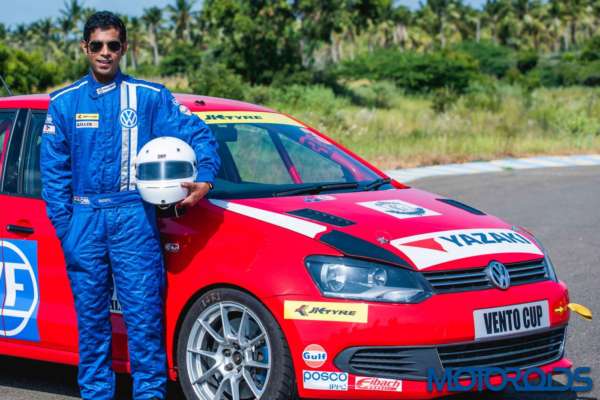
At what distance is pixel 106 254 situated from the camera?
4633 millimetres

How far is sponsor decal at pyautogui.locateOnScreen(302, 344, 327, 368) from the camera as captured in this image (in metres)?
4.23

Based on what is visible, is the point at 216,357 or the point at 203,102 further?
the point at 203,102

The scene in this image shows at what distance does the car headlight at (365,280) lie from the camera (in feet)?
14.0

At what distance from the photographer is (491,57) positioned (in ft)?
296

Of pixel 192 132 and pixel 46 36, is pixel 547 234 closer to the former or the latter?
pixel 192 132

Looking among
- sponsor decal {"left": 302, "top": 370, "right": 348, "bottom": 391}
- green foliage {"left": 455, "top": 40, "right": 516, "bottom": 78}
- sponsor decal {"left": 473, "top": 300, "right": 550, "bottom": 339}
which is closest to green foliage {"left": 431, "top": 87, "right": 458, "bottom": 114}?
sponsor decal {"left": 473, "top": 300, "right": 550, "bottom": 339}

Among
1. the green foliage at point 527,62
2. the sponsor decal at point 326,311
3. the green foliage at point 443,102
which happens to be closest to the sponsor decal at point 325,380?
the sponsor decal at point 326,311

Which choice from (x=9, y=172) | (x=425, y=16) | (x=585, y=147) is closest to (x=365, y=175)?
(x=9, y=172)

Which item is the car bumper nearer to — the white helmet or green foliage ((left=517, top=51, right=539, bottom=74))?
the white helmet

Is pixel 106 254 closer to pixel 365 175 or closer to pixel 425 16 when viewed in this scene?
pixel 365 175

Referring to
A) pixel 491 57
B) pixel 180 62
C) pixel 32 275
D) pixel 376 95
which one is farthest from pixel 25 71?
pixel 32 275

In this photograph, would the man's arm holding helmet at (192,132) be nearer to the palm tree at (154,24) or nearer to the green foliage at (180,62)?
the green foliage at (180,62)

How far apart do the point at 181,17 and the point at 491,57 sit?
44251 mm

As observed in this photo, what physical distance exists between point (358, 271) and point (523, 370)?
92 centimetres
